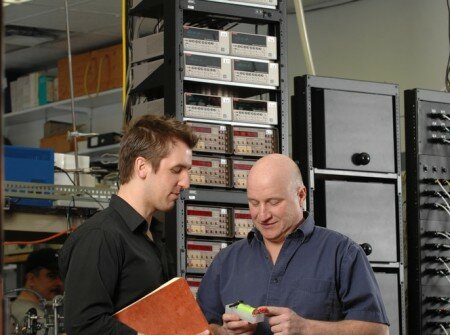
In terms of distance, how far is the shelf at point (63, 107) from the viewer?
8.73m

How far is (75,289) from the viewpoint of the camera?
92.7 inches

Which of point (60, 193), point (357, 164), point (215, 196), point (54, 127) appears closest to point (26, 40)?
point (54, 127)

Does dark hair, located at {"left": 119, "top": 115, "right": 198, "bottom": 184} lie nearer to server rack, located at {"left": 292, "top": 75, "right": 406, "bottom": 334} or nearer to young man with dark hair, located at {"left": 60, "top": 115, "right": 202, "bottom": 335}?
young man with dark hair, located at {"left": 60, "top": 115, "right": 202, "bottom": 335}

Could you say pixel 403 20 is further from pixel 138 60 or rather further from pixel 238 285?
pixel 238 285

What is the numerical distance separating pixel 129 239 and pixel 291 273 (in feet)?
1.68

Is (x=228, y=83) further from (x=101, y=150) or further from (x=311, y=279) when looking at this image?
(x=101, y=150)

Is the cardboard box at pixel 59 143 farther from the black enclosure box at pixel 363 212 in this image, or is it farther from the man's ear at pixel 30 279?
the black enclosure box at pixel 363 212

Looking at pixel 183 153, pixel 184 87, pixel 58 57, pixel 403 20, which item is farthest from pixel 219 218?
pixel 58 57

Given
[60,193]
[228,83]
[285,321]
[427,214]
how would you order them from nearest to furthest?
[285,321] < [228,83] < [427,214] < [60,193]

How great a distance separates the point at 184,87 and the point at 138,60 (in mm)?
243

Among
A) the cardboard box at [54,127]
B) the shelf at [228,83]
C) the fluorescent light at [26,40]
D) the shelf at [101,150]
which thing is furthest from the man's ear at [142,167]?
the cardboard box at [54,127]

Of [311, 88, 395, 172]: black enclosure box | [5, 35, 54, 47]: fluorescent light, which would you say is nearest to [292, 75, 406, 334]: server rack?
[311, 88, 395, 172]: black enclosure box

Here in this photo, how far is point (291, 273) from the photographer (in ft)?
8.87

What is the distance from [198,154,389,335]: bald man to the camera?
2637mm
